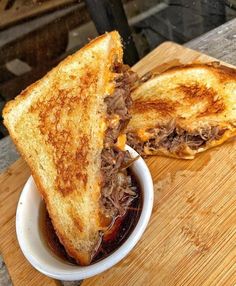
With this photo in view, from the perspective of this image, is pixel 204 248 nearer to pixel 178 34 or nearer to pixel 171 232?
pixel 171 232

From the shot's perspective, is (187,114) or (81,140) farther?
(187,114)

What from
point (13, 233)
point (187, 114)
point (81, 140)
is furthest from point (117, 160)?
point (13, 233)

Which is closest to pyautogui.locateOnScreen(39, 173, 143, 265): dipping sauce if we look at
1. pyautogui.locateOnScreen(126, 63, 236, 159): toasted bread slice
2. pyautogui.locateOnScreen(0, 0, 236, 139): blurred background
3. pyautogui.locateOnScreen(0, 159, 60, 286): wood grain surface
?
pyautogui.locateOnScreen(0, 159, 60, 286): wood grain surface

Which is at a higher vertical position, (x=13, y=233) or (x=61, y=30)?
(x=61, y=30)

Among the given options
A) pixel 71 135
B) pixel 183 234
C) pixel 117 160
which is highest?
pixel 71 135

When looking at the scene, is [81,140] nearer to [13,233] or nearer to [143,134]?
[143,134]

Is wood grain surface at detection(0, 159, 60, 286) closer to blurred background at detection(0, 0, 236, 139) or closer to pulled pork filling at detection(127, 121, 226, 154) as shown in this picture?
pulled pork filling at detection(127, 121, 226, 154)

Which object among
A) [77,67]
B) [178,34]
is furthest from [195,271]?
[178,34]

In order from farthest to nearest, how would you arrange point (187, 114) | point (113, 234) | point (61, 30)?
point (61, 30), point (187, 114), point (113, 234)
